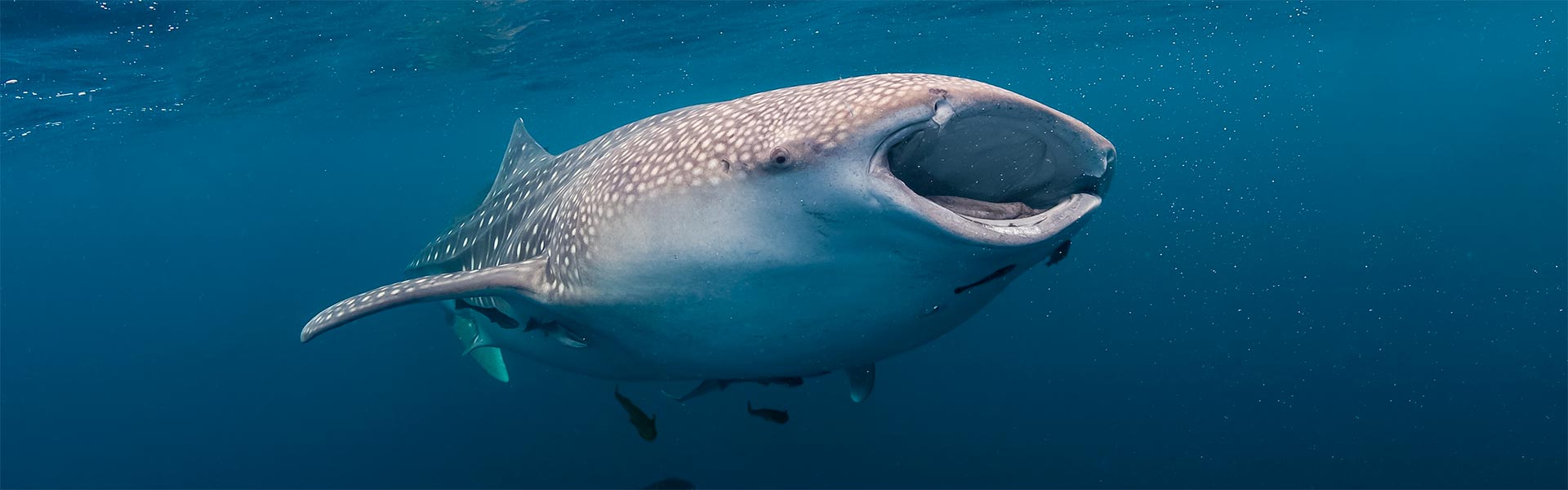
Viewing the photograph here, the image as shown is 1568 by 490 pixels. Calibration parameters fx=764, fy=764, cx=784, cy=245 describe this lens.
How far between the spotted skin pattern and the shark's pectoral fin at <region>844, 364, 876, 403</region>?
1.70 meters

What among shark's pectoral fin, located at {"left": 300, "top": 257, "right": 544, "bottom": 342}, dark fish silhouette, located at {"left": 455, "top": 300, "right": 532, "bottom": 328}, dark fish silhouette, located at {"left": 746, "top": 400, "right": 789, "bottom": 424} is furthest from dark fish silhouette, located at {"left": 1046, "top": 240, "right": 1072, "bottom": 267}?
dark fish silhouette, located at {"left": 455, "top": 300, "right": 532, "bottom": 328}

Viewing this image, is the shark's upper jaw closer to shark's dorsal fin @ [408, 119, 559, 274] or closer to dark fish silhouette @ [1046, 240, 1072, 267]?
dark fish silhouette @ [1046, 240, 1072, 267]

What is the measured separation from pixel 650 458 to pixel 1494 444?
11.5 metres

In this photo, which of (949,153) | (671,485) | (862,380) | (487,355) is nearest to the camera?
(949,153)

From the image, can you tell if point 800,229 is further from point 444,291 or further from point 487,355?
point 487,355

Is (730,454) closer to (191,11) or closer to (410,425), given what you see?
(410,425)

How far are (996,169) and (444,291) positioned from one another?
2404 millimetres

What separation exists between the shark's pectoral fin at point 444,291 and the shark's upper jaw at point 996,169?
178 centimetres

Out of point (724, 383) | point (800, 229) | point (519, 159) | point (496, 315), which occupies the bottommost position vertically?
point (724, 383)

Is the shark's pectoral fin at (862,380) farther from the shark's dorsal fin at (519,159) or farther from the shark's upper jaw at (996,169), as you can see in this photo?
the shark's dorsal fin at (519,159)

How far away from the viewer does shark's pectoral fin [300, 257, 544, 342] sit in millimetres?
3395

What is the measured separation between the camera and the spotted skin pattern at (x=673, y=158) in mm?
2373

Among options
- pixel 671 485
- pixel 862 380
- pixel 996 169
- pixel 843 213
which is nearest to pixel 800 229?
pixel 843 213

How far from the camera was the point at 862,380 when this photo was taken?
436 cm
